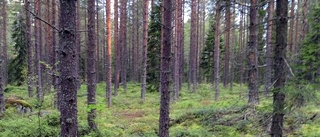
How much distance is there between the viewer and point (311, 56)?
4.36 m

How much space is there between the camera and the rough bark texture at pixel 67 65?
3.74 metres

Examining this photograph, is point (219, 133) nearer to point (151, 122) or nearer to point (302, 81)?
point (151, 122)

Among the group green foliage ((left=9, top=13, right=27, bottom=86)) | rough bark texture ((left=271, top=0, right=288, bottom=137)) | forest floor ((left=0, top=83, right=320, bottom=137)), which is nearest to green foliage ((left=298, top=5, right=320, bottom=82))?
rough bark texture ((left=271, top=0, right=288, bottom=137))

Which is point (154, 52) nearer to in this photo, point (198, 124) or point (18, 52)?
point (198, 124)

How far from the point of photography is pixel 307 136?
24.3 ft

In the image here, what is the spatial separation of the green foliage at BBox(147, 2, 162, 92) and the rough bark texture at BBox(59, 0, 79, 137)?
16703 millimetres

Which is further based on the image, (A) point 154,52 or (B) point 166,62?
(A) point 154,52

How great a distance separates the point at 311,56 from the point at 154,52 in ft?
59.2

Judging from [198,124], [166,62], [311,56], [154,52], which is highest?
[154,52]

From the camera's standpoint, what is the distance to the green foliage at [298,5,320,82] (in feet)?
14.3

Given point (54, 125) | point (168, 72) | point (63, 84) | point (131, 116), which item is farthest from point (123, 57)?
point (63, 84)

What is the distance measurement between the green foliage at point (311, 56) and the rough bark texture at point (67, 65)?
3.65 m

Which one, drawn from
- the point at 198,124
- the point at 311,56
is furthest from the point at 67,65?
the point at 198,124

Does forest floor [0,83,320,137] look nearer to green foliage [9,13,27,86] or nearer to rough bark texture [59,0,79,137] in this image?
rough bark texture [59,0,79,137]
